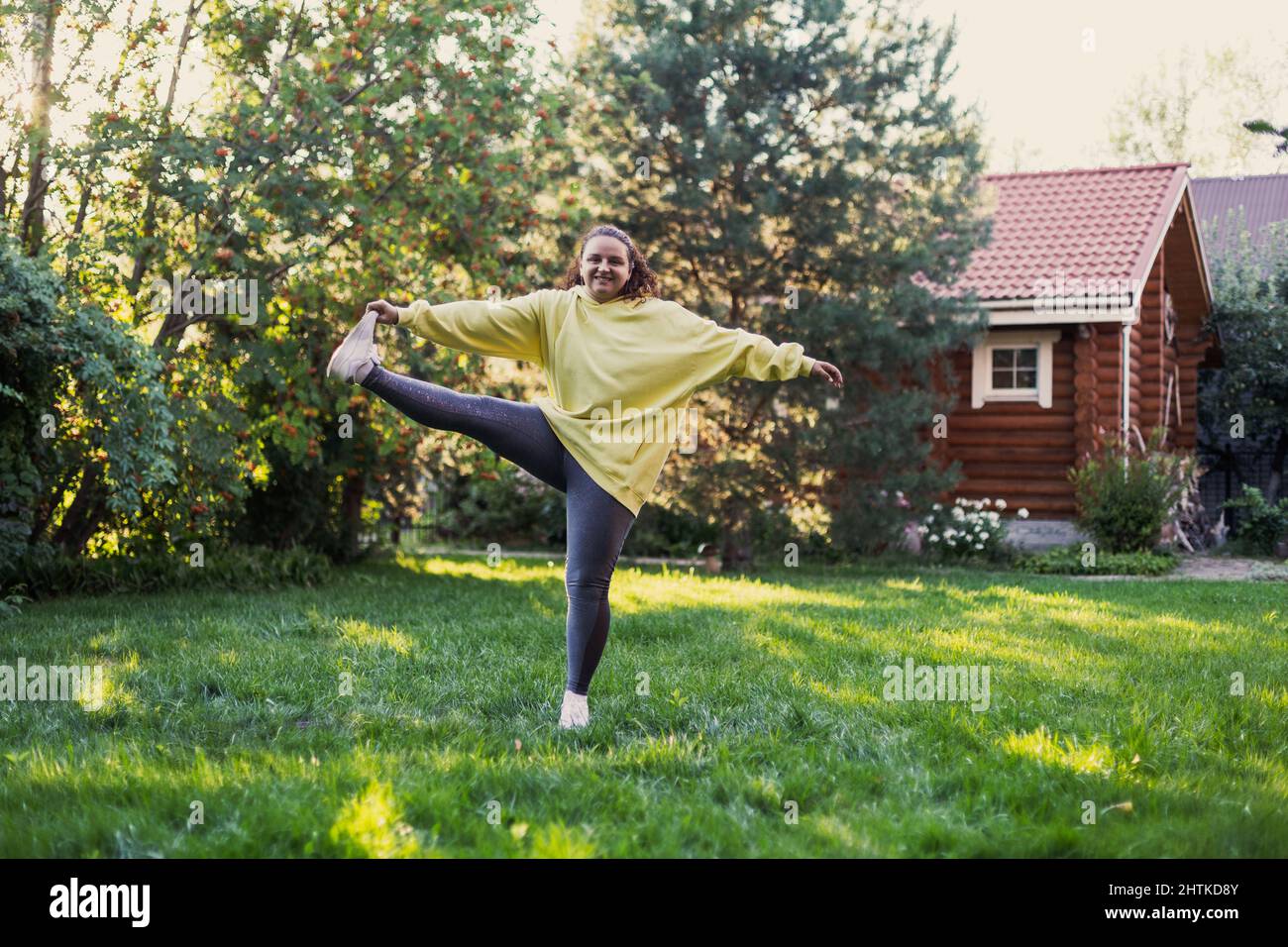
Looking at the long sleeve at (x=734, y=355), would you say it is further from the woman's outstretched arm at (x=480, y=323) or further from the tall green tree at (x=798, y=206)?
the tall green tree at (x=798, y=206)

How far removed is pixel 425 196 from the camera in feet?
34.1

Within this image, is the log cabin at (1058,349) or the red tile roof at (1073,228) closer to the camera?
the log cabin at (1058,349)

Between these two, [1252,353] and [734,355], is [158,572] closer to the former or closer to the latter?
Result: [734,355]

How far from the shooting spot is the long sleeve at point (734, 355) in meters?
4.58

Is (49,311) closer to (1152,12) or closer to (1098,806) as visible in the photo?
(1098,806)

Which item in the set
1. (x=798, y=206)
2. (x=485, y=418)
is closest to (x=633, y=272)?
(x=485, y=418)

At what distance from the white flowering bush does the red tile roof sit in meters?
2.83

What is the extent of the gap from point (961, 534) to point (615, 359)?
10.7 metres

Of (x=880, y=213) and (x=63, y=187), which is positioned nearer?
(x=63, y=187)

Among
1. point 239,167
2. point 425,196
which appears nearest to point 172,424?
point 239,167

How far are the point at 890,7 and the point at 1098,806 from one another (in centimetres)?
1094

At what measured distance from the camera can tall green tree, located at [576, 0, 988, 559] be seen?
12.4m

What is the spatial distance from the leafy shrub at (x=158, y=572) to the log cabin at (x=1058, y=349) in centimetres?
873

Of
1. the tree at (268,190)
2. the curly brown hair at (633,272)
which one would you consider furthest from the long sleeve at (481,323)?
the tree at (268,190)
